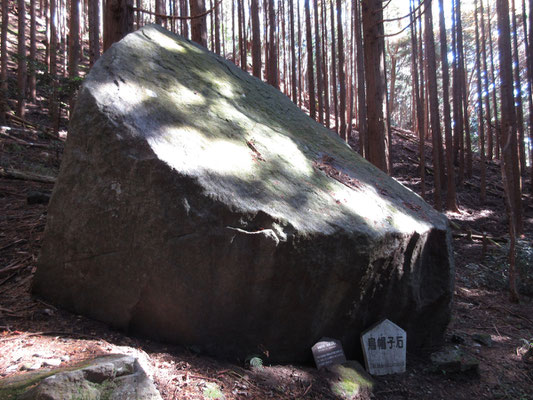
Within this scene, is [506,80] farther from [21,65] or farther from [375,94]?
[21,65]

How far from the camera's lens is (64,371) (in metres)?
1.55

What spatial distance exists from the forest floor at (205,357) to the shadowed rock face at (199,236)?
0.48 feet

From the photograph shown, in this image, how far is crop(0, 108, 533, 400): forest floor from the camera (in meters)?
1.94

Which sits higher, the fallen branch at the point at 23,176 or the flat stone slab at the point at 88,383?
the fallen branch at the point at 23,176

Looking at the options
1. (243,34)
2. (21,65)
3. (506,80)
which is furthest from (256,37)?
(21,65)

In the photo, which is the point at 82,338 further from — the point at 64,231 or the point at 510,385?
the point at 510,385

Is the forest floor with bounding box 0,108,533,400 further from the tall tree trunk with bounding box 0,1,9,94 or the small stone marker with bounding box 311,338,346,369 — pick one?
the tall tree trunk with bounding box 0,1,9,94

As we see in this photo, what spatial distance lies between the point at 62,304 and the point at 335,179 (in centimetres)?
223

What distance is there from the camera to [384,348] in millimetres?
2861

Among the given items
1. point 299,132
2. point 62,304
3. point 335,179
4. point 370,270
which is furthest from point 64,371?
point 299,132

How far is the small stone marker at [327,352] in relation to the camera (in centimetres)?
261

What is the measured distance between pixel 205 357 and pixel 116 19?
12.8 feet

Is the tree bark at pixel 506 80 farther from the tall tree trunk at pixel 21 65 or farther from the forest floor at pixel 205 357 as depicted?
the tall tree trunk at pixel 21 65

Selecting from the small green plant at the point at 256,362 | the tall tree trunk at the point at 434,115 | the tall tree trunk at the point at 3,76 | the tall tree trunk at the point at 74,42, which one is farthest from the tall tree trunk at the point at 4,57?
the tall tree trunk at the point at 434,115
